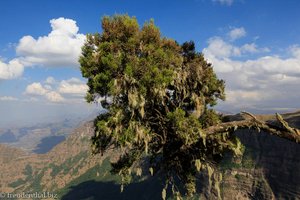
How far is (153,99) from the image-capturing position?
22.5 m

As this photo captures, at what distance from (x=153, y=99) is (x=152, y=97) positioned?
0.16 metres

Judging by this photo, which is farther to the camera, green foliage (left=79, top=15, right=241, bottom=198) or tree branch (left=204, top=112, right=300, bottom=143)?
green foliage (left=79, top=15, right=241, bottom=198)

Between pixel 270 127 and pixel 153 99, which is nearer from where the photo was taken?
pixel 270 127

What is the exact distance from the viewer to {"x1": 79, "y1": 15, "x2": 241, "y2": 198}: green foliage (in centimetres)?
2177

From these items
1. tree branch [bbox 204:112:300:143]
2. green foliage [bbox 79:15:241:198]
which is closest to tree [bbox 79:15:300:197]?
green foliage [bbox 79:15:241:198]

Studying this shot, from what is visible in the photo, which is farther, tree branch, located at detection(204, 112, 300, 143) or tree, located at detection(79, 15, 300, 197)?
tree, located at detection(79, 15, 300, 197)

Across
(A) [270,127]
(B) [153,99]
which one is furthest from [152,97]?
(A) [270,127]

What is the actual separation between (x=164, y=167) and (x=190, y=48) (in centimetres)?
870

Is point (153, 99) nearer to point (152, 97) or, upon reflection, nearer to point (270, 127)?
point (152, 97)

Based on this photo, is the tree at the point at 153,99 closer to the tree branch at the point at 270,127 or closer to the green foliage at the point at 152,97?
the green foliage at the point at 152,97

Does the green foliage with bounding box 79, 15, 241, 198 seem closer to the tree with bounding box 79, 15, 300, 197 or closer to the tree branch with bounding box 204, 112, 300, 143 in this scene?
the tree with bounding box 79, 15, 300, 197

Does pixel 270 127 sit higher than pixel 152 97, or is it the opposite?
pixel 152 97

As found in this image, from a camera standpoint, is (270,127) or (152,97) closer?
(270,127)

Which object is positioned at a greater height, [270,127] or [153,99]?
[153,99]
